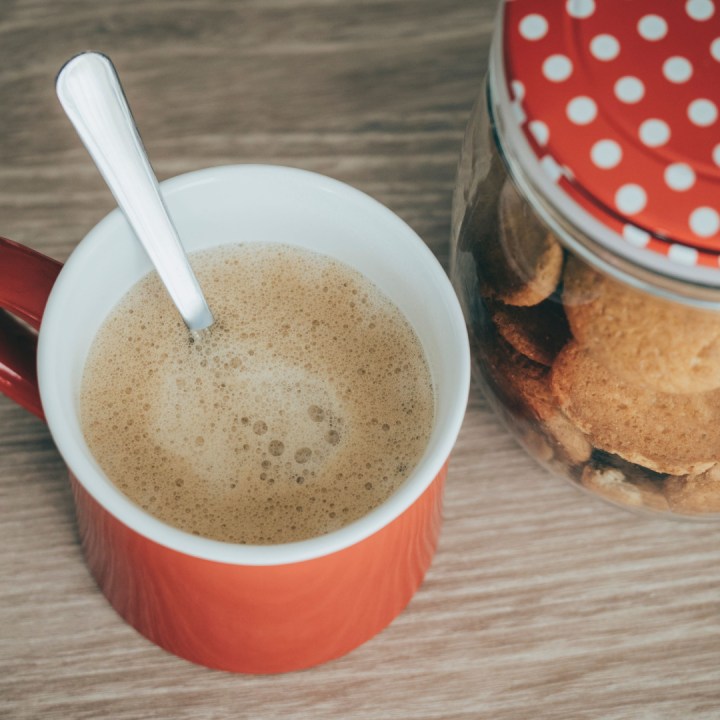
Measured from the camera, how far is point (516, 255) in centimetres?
52

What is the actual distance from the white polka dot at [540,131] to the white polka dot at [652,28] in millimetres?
75

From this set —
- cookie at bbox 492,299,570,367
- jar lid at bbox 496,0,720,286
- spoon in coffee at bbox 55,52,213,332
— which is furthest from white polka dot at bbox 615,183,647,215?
spoon in coffee at bbox 55,52,213,332

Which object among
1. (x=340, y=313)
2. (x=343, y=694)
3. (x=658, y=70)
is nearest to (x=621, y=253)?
(x=658, y=70)

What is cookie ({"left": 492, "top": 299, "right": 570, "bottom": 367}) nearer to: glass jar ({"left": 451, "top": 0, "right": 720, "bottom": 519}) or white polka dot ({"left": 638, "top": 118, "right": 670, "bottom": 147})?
glass jar ({"left": 451, "top": 0, "right": 720, "bottom": 519})

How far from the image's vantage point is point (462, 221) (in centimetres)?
58

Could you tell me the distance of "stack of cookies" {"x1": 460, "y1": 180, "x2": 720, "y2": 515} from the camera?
1.58ft

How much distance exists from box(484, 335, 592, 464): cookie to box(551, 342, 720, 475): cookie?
1 centimetres

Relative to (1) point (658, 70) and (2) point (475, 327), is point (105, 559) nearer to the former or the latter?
(2) point (475, 327)

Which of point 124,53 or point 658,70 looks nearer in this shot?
point 658,70

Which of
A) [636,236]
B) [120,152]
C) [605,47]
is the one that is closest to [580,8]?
[605,47]

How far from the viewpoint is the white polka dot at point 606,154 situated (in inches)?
16.5

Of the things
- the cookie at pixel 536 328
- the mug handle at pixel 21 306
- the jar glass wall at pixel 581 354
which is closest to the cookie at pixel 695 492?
the jar glass wall at pixel 581 354

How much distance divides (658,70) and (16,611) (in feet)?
1.59

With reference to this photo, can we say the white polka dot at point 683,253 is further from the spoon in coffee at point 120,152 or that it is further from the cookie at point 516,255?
the spoon in coffee at point 120,152
